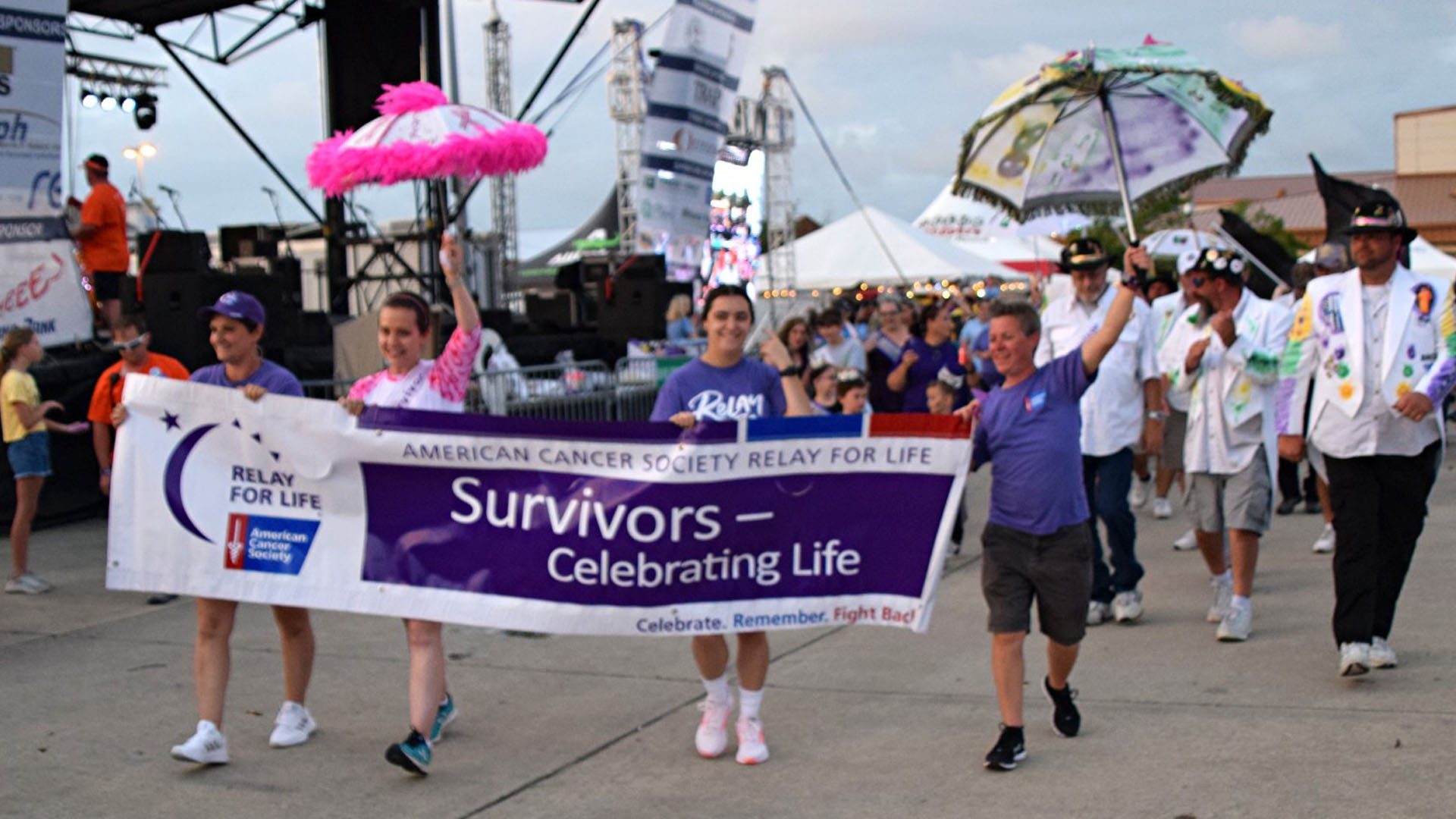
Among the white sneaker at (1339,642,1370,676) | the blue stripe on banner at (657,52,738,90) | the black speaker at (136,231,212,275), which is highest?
the blue stripe on banner at (657,52,738,90)

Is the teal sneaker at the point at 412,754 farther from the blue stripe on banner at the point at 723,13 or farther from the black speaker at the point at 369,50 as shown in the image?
the blue stripe on banner at the point at 723,13

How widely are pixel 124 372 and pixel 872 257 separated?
75.5ft

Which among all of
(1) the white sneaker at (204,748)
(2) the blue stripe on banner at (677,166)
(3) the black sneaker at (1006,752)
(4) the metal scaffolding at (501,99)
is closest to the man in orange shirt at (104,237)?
(1) the white sneaker at (204,748)

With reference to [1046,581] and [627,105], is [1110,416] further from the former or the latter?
[627,105]

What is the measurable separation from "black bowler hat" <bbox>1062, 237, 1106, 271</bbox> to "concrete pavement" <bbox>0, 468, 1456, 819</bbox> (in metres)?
1.83

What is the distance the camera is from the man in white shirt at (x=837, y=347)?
36.4 ft

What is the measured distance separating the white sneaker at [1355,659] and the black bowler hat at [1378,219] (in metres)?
1.69

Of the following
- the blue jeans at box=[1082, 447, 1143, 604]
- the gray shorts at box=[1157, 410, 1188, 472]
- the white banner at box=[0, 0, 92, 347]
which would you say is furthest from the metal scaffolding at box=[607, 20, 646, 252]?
the blue jeans at box=[1082, 447, 1143, 604]

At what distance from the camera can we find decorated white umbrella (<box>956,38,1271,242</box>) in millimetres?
9281

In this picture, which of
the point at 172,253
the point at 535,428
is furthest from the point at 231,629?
the point at 172,253

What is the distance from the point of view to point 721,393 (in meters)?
5.44

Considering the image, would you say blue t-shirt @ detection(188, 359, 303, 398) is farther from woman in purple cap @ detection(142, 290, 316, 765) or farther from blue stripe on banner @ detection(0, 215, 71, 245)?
blue stripe on banner @ detection(0, 215, 71, 245)

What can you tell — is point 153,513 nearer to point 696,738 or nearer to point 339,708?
point 339,708

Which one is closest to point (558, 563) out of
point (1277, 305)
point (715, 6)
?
point (1277, 305)
